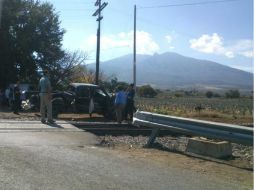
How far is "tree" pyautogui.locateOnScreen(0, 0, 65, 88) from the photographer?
41.9 meters

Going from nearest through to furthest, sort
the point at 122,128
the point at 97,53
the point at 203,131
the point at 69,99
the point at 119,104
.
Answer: the point at 203,131
the point at 122,128
the point at 119,104
the point at 69,99
the point at 97,53

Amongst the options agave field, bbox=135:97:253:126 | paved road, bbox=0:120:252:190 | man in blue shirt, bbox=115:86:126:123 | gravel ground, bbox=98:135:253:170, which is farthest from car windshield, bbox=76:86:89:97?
paved road, bbox=0:120:252:190

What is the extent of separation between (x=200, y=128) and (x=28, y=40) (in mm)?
33034

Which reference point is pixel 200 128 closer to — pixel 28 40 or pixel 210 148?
pixel 210 148

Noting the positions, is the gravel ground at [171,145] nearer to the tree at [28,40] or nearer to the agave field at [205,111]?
the agave field at [205,111]

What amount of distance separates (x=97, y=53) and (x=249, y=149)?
84.2 ft

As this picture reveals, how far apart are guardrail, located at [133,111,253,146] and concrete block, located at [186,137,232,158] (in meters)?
0.52

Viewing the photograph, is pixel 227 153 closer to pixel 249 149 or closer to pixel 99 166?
pixel 249 149

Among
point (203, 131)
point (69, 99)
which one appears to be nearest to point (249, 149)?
point (203, 131)

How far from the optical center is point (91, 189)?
25.0 feet

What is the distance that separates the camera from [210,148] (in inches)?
462

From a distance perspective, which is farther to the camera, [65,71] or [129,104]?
[65,71]

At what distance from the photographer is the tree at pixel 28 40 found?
1650 inches

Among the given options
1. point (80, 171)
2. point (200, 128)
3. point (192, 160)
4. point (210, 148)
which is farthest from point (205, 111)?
point (80, 171)
